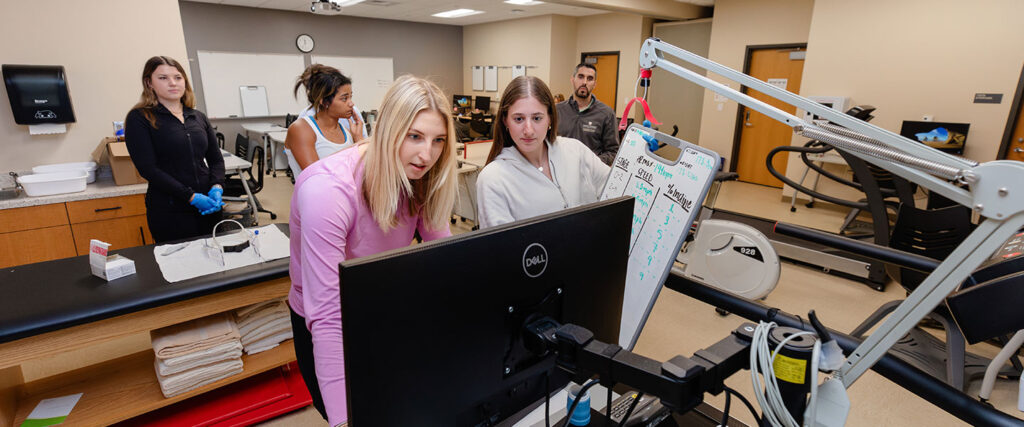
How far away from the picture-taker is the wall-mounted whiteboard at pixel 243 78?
321 inches

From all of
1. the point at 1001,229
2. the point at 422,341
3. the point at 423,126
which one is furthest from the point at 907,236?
the point at 422,341

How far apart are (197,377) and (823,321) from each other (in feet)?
11.5

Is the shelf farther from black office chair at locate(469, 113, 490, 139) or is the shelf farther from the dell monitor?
the dell monitor

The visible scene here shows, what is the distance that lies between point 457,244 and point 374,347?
0.52 feet

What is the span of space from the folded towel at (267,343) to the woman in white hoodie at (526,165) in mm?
1144

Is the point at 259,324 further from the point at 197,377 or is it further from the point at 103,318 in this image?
the point at 103,318

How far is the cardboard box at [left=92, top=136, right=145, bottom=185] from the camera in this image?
123 inches

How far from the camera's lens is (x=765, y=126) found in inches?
273

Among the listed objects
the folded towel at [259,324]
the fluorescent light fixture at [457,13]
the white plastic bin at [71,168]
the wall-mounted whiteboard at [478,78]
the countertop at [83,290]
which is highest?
the fluorescent light fixture at [457,13]

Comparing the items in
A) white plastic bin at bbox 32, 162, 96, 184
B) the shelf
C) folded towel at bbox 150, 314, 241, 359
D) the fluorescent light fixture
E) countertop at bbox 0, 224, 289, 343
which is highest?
the fluorescent light fixture

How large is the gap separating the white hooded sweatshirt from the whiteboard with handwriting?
1.04ft

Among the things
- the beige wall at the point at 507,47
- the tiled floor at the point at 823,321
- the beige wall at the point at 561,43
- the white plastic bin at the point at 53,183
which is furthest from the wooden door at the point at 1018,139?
the white plastic bin at the point at 53,183

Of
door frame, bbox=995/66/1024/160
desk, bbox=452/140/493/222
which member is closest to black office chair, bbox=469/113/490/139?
desk, bbox=452/140/493/222

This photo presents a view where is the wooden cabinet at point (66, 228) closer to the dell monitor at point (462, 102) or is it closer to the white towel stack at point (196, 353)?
the white towel stack at point (196, 353)
